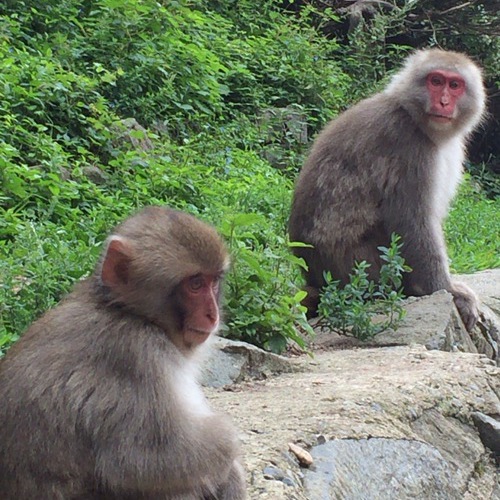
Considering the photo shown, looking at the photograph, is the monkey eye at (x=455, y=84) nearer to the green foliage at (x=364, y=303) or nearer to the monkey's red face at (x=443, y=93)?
the monkey's red face at (x=443, y=93)

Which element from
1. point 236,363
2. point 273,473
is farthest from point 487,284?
point 273,473

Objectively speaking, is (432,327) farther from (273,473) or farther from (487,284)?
(273,473)

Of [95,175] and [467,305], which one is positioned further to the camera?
[95,175]

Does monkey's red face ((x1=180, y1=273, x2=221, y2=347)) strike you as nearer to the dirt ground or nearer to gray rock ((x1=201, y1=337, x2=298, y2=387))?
the dirt ground

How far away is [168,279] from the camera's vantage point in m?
3.16

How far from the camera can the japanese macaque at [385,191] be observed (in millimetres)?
6734

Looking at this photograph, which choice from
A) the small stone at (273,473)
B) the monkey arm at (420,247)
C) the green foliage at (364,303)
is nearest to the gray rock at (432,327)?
the green foliage at (364,303)

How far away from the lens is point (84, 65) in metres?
9.81

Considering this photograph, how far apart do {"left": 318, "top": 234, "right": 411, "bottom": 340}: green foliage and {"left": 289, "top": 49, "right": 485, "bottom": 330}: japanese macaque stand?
1.30ft

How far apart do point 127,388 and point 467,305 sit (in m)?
4.14

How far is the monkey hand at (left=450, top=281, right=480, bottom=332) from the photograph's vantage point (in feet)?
21.7

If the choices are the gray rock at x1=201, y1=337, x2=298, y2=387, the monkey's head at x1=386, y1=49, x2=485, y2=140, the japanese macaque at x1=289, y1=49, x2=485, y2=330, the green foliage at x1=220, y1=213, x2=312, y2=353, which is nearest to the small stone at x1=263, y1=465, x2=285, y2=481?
the gray rock at x1=201, y1=337, x2=298, y2=387

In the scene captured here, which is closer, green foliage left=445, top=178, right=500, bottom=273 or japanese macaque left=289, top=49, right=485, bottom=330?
japanese macaque left=289, top=49, right=485, bottom=330

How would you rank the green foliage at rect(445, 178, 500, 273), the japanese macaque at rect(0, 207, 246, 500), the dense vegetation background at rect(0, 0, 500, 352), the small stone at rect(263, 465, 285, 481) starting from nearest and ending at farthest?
the japanese macaque at rect(0, 207, 246, 500), the small stone at rect(263, 465, 285, 481), the dense vegetation background at rect(0, 0, 500, 352), the green foliage at rect(445, 178, 500, 273)
